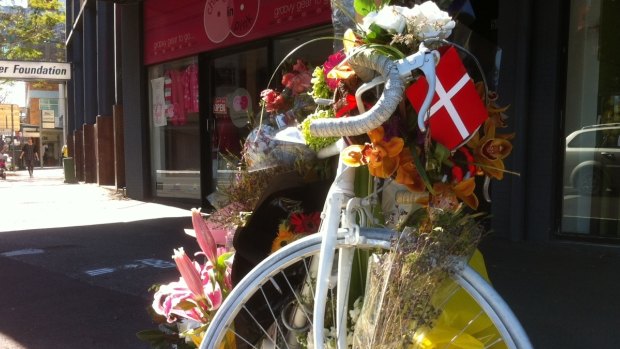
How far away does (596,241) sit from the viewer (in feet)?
20.0

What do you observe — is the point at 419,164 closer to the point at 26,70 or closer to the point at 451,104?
the point at 451,104

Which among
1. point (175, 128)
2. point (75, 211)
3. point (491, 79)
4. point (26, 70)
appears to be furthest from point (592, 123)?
point (26, 70)

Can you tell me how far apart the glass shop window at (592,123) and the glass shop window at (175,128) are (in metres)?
6.43

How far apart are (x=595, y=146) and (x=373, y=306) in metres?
5.40

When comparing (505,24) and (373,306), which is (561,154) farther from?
(373,306)

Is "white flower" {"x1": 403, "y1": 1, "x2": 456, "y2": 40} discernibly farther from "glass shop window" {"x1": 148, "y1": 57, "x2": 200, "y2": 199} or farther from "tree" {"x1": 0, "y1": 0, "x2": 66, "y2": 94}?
"tree" {"x1": 0, "y1": 0, "x2": 66, "y2": 94}

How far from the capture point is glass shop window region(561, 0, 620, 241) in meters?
6.14

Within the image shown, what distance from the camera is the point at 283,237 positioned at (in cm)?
229

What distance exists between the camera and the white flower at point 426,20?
1723mm

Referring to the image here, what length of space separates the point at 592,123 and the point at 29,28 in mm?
26182

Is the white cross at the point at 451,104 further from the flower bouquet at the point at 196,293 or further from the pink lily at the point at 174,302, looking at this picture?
the pink lily at the point at 174,302

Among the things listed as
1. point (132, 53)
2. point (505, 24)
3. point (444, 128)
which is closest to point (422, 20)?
point (444, 128)

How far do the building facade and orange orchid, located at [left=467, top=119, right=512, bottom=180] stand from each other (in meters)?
0.37

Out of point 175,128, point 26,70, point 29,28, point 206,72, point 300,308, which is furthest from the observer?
point 29,28
